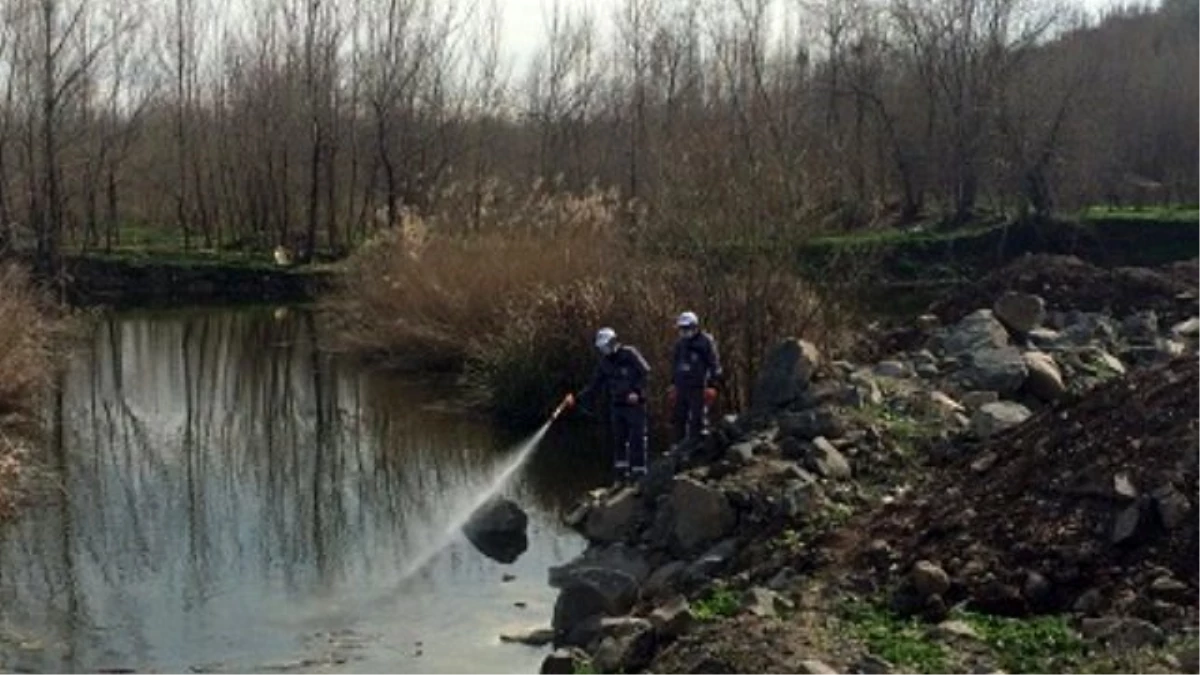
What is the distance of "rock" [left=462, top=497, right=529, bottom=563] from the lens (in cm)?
1445

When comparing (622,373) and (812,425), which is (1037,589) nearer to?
(812,425)

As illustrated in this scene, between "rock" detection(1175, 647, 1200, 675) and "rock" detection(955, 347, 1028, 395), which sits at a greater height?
"rock" detection(955, 347, 1028, 395)

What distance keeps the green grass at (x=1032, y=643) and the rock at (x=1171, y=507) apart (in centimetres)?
110

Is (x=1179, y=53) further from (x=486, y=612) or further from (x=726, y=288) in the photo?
(x=486, y=612)

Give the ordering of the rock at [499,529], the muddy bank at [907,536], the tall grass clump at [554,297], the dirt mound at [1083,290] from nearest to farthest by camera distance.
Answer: the muddy bank at [907,536]
the rock at [499,529]
the tall grass clump at [554,297]
the dirt mound at [1083,290]

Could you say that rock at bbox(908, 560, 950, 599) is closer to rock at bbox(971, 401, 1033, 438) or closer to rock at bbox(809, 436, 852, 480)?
rock at bbox(809, 436, 852, 480)

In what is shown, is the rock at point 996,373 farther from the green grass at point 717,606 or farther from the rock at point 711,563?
the green grass at point 717,606

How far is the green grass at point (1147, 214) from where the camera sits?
137ft

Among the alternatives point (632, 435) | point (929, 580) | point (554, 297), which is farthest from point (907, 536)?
point (554, 297)

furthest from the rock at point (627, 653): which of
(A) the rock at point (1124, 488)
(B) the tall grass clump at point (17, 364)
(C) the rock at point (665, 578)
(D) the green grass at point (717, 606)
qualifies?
(B) the tall grass clump at point (17, 364)

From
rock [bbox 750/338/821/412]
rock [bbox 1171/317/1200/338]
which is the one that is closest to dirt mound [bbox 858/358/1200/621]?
rock [bbox 750/338/821/412]

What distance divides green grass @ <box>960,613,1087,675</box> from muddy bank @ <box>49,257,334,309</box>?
33310mm

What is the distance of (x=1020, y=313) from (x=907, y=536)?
10.4 meters

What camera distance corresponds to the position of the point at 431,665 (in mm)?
10805
